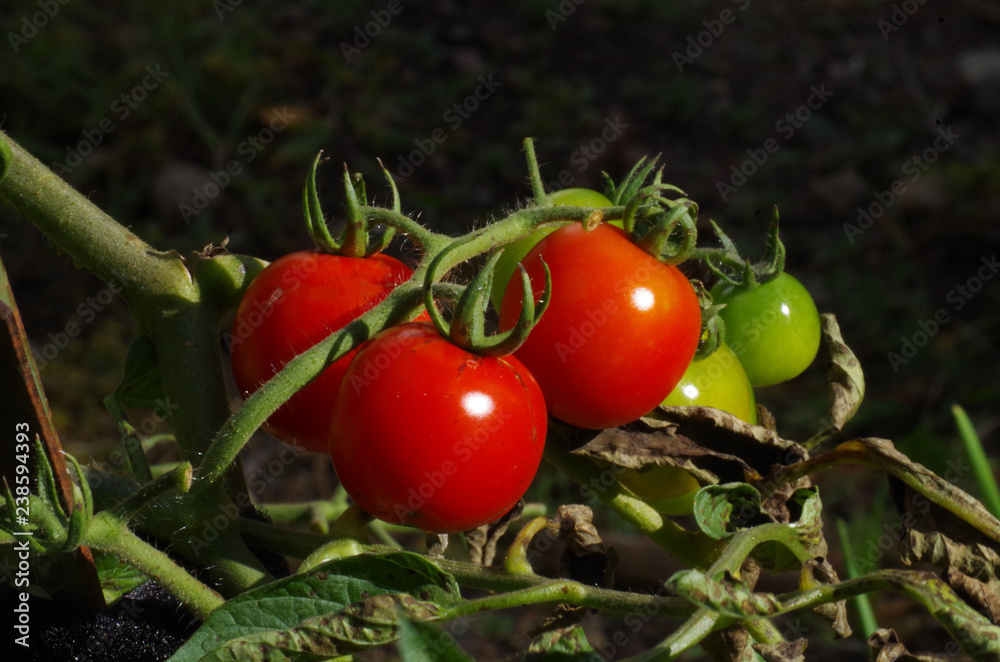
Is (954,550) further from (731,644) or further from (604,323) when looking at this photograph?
(604,323)

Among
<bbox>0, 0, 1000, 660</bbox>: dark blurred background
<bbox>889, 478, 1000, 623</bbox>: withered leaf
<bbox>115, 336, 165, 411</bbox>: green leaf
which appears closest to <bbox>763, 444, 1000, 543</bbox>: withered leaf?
<bbox>889, 478, 1000, 623</bbox>: withered leaf

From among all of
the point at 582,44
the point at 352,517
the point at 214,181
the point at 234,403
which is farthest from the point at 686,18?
the point at 352,517

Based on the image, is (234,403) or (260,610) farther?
(234,403)

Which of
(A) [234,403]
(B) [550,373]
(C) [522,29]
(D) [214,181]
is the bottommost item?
(A) [234,403]

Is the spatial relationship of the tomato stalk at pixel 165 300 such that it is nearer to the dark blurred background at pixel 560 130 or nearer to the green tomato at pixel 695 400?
the green tomato at pixel 695 400

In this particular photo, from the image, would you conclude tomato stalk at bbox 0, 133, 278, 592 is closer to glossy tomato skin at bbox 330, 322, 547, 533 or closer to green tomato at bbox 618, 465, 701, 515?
glossy tomato skin at bbox 330, 322, 547, 533

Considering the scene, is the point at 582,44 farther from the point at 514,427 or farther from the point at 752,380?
the point at 514,427

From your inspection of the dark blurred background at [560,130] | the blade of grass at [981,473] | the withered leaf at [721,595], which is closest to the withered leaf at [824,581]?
the withered leaf at [721,595]
